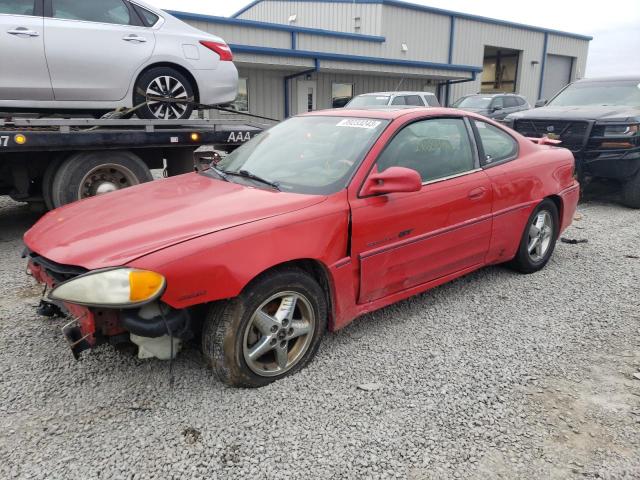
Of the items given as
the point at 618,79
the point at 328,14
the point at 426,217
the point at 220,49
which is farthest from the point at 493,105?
the point at 426,217

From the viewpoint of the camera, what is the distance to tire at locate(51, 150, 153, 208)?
5.11 meters

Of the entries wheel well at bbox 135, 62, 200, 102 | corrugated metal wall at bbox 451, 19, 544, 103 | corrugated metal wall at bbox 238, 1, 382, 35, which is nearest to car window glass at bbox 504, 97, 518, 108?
corrugated metal wall at bbox 238, 1, 382, 35

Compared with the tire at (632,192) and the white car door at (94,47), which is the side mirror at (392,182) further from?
the tire at (632,192)

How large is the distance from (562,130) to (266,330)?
673 cm

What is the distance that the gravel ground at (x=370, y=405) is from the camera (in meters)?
2.23

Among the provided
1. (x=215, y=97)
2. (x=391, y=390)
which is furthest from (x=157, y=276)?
(x=215, y=97)

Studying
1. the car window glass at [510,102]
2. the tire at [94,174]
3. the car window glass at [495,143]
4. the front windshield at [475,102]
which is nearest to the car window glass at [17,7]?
the tire at [94,174]

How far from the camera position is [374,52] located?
20.6m

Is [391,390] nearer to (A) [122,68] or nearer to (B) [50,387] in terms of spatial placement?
(B) [50,387]

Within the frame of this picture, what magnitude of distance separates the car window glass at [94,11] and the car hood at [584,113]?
243 inches

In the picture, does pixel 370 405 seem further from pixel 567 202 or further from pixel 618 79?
pixel 618 79

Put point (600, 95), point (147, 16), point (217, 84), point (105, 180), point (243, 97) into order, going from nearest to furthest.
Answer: point (105, 180) → point (147, 16) → point (217, 84) → point (600, 95) → point (243, 97)

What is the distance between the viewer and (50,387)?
2768mm

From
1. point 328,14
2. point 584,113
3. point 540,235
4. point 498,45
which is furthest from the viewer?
point 498,45
